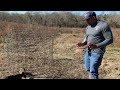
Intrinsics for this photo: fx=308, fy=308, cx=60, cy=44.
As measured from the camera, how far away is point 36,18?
28.5m

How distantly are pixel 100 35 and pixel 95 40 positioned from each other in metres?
0.10

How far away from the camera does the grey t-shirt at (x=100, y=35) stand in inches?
155

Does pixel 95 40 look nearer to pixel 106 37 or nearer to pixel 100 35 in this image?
pixel 100 35

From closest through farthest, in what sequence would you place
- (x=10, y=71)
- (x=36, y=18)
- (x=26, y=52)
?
(x=10, y=71), (x=26, y=52), (x=36, y=18)

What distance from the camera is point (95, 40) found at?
4152 millimetres

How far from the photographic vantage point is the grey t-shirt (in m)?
3.93

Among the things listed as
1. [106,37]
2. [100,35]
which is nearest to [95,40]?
[100,35]

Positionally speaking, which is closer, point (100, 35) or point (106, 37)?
point (106, 37)

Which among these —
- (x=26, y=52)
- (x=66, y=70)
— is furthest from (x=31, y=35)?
(x=66, y=70)

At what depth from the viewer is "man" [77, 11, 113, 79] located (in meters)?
3.93

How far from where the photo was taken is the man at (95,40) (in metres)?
3.93

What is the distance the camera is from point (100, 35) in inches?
161
